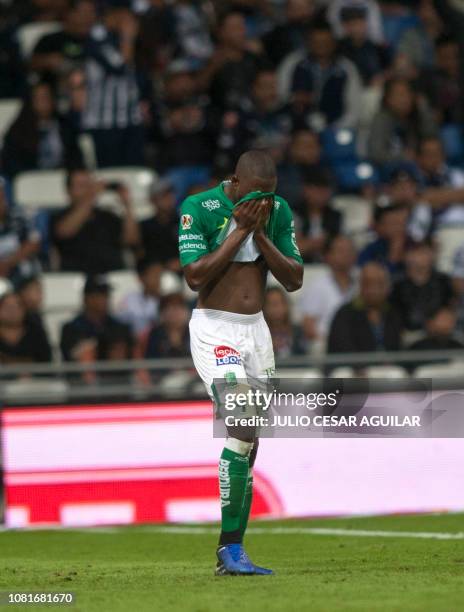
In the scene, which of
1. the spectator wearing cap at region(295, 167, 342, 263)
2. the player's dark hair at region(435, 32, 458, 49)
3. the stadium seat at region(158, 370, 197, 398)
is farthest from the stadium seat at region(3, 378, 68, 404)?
the player's dark hair at region(435, 32, 458, 49)

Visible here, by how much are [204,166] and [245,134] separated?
0.63 meters

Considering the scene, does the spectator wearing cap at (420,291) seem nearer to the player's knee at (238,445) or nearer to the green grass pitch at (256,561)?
the green grass pitch at (256,561)

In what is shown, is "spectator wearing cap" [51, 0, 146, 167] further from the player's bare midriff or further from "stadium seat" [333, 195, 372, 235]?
the player's bare midriff

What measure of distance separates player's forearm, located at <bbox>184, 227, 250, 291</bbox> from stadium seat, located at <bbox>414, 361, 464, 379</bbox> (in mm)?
4965

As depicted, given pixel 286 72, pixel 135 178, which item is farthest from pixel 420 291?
pixel 286 72

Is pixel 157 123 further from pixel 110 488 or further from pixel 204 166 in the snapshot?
pixel 110 488

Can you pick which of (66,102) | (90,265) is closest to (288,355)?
(90,265)

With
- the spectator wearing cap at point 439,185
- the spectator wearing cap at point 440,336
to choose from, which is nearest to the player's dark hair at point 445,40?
the spectator wearing cap at point 439,185

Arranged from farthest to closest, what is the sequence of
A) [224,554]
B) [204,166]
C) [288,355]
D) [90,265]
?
[204,166], [90,265], [288,355], [224,554]

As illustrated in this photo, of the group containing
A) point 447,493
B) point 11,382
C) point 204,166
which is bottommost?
point 447,493

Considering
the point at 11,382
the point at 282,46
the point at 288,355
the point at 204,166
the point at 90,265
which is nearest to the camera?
the point at 11,382

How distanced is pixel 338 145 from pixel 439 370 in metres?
5.15

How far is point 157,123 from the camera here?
16.4m

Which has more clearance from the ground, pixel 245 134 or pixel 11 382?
pixel 245 134
